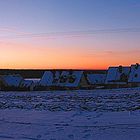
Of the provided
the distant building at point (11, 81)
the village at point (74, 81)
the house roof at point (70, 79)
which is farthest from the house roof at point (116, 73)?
the distant building at point (11, 81)

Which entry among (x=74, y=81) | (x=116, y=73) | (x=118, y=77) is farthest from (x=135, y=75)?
(x=74, y=81)

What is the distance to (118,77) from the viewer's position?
55.6m

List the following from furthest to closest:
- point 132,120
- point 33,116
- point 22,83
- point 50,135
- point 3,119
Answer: point 22,83 < point 33,116 < point 3,119 < point 132,120 < point 50,135

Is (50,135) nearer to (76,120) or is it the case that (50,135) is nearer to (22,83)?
(76,120)

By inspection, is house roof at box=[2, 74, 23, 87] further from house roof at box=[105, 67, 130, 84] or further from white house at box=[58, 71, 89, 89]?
house roof at box=[105, 67, 130, 84]

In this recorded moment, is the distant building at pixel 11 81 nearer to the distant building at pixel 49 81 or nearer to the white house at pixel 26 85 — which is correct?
the white house at pixel 26 85

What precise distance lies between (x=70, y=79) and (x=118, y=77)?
26.2 ft

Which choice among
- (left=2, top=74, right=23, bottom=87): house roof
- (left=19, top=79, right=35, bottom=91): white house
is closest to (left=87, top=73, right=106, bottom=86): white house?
(left=19, top=79, right=35, bottom=91): white house

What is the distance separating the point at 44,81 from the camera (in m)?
54.7

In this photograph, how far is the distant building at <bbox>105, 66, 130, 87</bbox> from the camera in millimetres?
55438

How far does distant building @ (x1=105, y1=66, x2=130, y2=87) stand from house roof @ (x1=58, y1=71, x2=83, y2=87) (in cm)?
520

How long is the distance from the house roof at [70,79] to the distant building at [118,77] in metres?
5.20

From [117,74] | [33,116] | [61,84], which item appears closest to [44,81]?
[61,84]

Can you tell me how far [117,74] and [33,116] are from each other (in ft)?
146
